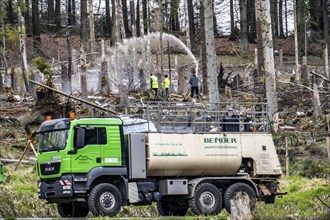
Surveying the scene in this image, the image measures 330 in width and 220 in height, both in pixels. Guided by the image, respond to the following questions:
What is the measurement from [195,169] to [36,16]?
46.9 meters

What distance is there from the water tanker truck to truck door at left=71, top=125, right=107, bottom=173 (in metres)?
0.03

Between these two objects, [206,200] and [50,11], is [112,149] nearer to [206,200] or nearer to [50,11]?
[206,200]

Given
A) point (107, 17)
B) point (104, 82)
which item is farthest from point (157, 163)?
point (107, 17)

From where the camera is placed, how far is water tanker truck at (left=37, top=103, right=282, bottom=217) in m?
23.8

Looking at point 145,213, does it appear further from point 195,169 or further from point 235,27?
point 235,27

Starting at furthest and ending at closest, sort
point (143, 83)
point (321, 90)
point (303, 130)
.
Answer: point (143, 83)
point (321, 90)
point (303, 130)

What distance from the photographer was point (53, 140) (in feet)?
79.4

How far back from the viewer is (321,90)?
3994cm

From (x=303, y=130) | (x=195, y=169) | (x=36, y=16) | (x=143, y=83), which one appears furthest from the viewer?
(x=36, y=16)

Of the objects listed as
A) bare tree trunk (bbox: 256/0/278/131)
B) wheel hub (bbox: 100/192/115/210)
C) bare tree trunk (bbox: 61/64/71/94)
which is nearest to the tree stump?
wheel hub (bbox: 100/192/115/210)

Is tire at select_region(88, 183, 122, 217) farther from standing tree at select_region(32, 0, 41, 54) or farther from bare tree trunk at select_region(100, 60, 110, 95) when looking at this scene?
standing tree at select_region(32, 0, 41, 54)

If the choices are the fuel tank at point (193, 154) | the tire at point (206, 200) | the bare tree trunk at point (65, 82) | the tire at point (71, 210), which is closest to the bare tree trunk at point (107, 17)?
the bare tree trunk at point (65, 82)

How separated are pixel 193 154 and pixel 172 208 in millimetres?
1996

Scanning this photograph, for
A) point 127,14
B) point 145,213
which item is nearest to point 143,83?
point 145,213
